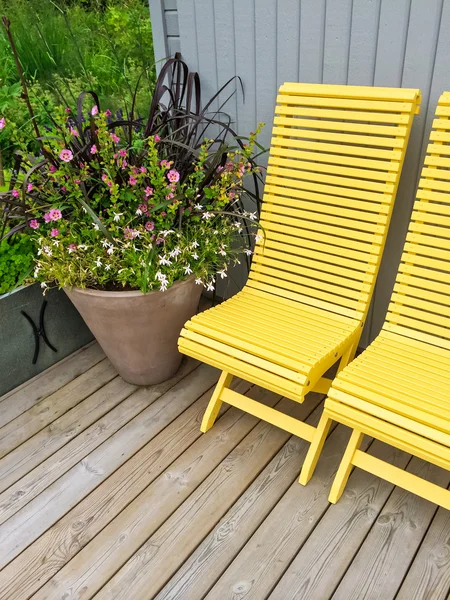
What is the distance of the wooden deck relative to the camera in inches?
67.2

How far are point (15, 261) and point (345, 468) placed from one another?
5.79ft

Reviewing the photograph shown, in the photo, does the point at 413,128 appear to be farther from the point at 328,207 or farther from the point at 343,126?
the point at 328,207

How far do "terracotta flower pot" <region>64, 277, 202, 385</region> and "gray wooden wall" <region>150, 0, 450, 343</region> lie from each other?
3.23ft

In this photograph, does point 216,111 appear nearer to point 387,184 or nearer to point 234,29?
point 234,29

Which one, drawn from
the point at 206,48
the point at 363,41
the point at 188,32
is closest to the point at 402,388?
the point at 363,41

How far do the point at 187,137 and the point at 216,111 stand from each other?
459 mm

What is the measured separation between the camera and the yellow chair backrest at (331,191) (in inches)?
82.4

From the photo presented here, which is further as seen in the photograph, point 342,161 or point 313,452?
point 342,161

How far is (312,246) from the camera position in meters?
2.29

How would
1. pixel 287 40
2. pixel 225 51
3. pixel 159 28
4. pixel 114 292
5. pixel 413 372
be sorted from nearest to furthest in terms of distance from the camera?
1. pixel 413 372
2. pixel 114 292
3. pixel 287 40
4. pixel 225 51
5. pixel 159 28

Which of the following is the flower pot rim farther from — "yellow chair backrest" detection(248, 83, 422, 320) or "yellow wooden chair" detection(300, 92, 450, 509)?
"yellow wooden chair" detection(300, 92, 450, 509)

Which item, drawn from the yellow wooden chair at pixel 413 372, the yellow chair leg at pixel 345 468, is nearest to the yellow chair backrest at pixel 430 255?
the yellow wooden chair at pixel 413 372

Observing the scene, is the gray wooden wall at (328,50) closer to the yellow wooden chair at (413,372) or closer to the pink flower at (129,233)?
the yellow wooden chair at (413,372)

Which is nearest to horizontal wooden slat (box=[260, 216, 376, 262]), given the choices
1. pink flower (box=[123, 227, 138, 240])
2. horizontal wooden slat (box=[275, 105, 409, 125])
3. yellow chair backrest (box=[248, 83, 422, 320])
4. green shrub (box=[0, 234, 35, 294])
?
yellow chair backrest (box=[248, 83, 422, 320])
